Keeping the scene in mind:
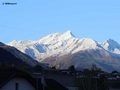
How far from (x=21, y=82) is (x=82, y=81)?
2921 cm

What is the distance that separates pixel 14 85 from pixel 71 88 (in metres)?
48.4

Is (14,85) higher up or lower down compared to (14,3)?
lower down

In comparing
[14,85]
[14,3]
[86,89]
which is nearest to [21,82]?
[14,85]

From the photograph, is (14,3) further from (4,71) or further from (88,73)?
(88,73)

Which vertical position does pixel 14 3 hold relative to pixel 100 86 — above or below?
above

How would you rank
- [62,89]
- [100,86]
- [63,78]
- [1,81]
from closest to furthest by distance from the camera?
[1,81]
[62,89]
[100,86]
[63,78]

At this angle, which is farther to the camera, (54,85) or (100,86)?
(100,86)

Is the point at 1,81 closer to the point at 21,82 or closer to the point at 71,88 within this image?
the point at 21,82

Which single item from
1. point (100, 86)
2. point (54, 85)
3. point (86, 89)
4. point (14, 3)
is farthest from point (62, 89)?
point (14, 3)

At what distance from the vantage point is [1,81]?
54.0 m

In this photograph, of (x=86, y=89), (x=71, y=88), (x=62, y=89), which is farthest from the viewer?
(x=71, y=88)

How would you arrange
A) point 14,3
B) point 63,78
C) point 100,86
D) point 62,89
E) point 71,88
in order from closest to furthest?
1. point 14,3
2. point 62,89
3. point 100,86
4. point 71,88
5. point 63,78

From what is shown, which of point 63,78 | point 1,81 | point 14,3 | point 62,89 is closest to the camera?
point 14,3

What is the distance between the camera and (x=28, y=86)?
57188 millimetres
